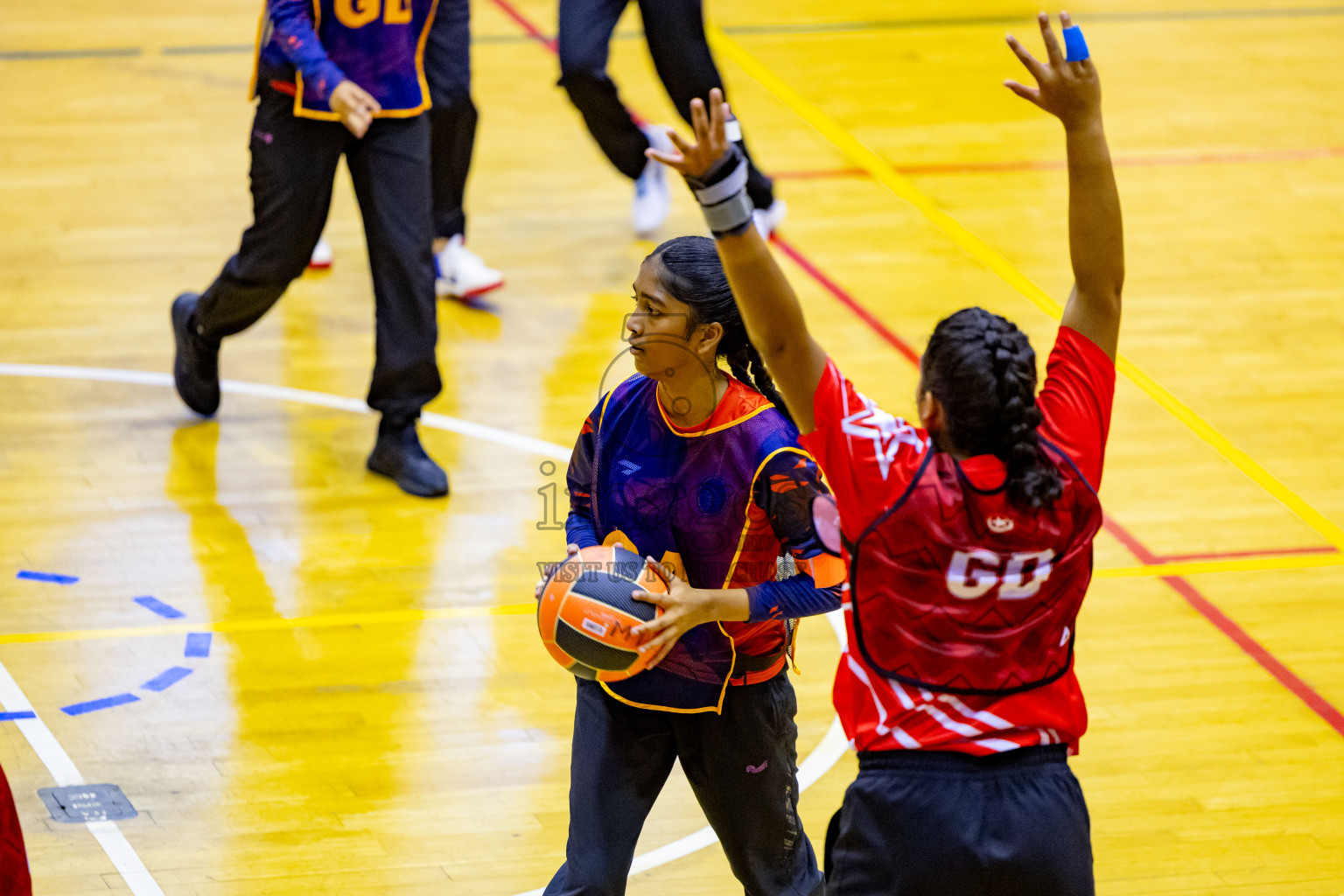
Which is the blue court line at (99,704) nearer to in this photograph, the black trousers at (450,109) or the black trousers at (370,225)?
the black trousers at (370,225)

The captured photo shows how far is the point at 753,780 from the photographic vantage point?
3.06 m

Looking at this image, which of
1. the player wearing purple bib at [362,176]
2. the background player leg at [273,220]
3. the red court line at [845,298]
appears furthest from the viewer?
the red court line at [845,298]

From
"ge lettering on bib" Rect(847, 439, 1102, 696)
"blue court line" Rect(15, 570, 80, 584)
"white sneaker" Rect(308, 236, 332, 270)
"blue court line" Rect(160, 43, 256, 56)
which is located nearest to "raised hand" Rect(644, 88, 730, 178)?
"ge lettering on bib" Rect(847, 439, 1102, 696)

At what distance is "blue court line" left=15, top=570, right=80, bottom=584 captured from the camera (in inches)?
197

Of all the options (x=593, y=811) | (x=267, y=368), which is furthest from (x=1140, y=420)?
(x=593, y=811)

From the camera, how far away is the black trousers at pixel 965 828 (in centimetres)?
240

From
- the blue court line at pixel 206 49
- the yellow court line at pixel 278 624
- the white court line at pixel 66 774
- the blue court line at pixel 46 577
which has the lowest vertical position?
the blue court line at pixel 206 49

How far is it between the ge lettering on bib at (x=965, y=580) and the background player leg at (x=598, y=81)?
499 centimetres

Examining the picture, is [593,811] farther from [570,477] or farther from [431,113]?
[431,113]

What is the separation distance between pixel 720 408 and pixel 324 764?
1.80m

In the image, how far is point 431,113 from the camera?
22.2ft

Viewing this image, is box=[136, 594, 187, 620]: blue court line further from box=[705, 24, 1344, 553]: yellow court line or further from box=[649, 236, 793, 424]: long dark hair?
box=[705, 24, 1344, 553]: yellow court line

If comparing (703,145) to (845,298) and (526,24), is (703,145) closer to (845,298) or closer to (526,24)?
(845,298)

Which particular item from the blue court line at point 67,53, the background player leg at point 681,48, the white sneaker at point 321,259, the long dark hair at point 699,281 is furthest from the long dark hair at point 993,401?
the blue court line at point 67,53
